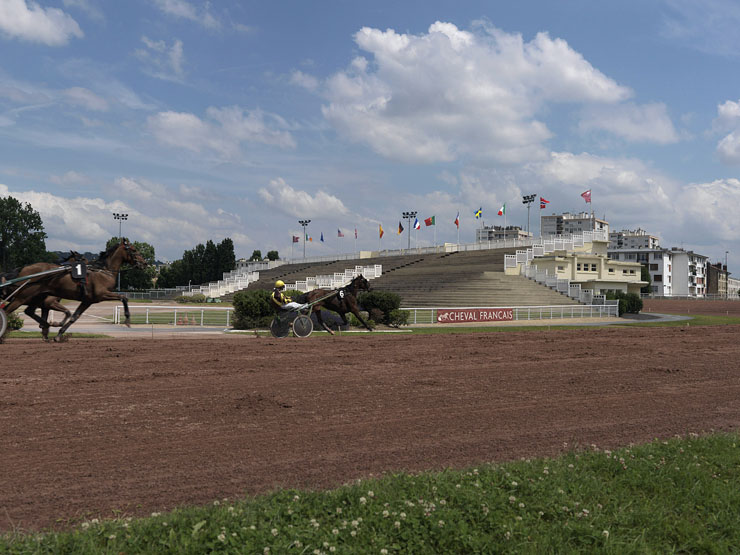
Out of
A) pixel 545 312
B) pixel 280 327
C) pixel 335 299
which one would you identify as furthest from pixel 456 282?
pixel 280 327

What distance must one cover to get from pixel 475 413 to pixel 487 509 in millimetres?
3917

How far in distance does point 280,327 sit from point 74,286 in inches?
241

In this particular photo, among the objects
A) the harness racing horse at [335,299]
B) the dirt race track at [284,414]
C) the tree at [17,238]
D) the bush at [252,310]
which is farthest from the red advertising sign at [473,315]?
the tree at [17,238]

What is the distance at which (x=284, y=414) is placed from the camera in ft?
25.3

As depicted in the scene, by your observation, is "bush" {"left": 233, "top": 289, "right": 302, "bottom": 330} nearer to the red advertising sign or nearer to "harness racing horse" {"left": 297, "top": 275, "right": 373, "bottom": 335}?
"harness racing horse" {"left": 297, "top": 275, "right": 373, "bottom": 335}

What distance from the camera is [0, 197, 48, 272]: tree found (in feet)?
260

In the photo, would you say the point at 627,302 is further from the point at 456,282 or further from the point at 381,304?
the point at 381,304

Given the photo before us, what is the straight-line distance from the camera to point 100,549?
3.58m

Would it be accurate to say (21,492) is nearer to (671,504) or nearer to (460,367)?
(671,504)

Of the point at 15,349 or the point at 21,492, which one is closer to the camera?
the point at 21,492

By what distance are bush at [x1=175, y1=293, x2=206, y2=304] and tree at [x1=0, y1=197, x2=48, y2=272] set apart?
100 ft

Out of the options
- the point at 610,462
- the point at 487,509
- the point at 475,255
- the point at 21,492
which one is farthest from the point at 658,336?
the point at 475,255

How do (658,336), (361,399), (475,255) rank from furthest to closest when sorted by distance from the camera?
(475,255) → (658,336) → (361,399)

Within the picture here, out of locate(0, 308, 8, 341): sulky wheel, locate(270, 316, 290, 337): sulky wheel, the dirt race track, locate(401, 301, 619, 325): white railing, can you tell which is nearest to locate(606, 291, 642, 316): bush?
locate(401, 301, 619, 325): white railing
